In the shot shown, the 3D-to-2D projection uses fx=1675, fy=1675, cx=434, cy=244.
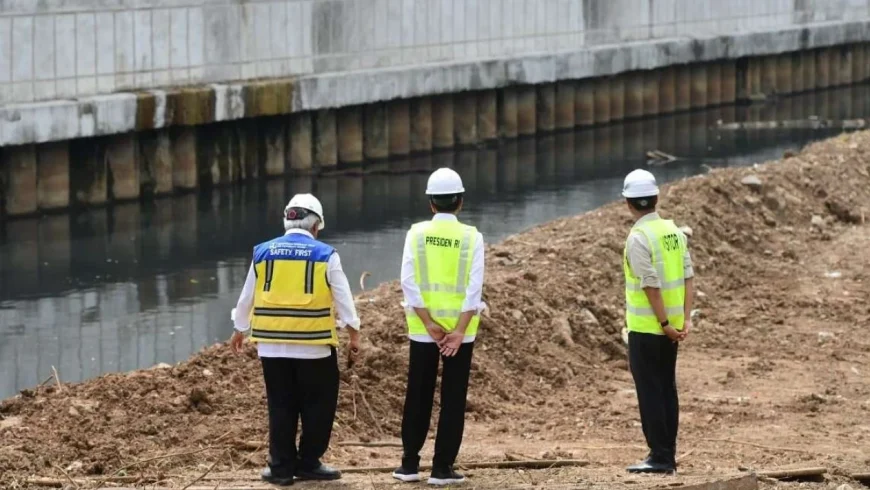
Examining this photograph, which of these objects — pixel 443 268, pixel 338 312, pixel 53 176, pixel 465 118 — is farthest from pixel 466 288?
pixel 465 118

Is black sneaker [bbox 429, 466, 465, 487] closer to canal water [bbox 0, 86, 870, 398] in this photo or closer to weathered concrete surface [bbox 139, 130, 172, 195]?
canal water [bbox 0, 86, 870, 398]

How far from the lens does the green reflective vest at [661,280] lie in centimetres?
818

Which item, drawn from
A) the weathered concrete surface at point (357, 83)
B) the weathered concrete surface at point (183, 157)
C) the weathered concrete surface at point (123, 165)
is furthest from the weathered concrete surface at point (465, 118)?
the weathered concrete surface at point (123, 165)

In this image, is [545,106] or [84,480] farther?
[545,106]

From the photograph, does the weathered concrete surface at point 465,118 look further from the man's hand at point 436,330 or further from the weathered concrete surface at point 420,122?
the man's hand at point 436,330

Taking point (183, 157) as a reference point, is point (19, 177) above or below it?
below

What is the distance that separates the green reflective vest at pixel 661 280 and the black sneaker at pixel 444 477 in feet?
3.88

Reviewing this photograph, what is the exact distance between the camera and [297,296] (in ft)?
25.5

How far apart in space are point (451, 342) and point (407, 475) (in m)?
0.68

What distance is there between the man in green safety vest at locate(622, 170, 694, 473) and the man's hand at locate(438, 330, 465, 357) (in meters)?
0.99

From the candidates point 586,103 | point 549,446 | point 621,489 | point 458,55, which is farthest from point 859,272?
point 586,103

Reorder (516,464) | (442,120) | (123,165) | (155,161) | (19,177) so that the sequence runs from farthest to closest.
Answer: (442,120) < (155,161) < (123,165) < (19,177) < (516,464)

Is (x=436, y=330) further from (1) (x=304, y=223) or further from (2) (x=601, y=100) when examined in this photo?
(2) (x=601, y=100)

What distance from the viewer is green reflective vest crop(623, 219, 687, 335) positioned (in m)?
8.18
